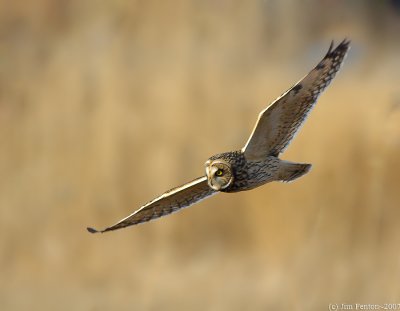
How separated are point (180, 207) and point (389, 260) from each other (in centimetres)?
732

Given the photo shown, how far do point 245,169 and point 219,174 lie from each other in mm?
177

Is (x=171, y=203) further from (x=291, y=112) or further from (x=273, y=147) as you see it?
(x=291, y=112)

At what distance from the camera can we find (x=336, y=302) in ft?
43.9

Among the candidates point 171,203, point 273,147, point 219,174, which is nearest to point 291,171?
point 273,147

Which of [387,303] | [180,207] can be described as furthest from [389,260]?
[180,207]

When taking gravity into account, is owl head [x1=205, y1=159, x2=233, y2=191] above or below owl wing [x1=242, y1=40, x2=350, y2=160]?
below

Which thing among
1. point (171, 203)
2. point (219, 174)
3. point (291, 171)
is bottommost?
point (291, 171)

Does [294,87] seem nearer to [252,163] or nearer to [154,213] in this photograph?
[252,163]

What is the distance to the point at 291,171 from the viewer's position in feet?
20.9

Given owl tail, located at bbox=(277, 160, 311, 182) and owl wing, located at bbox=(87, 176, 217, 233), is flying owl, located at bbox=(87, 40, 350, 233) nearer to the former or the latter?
owl tail, located at bbox=(277, 160, 311, 182)

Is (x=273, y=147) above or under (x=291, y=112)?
under

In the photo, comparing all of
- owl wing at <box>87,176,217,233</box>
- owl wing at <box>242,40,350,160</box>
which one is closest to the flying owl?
owl wing at <box>242,40,350,160</box>

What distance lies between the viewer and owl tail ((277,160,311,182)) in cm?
633

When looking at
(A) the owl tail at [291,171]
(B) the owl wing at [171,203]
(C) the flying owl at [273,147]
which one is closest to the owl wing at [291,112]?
(C) the flying owl at [273,147]
